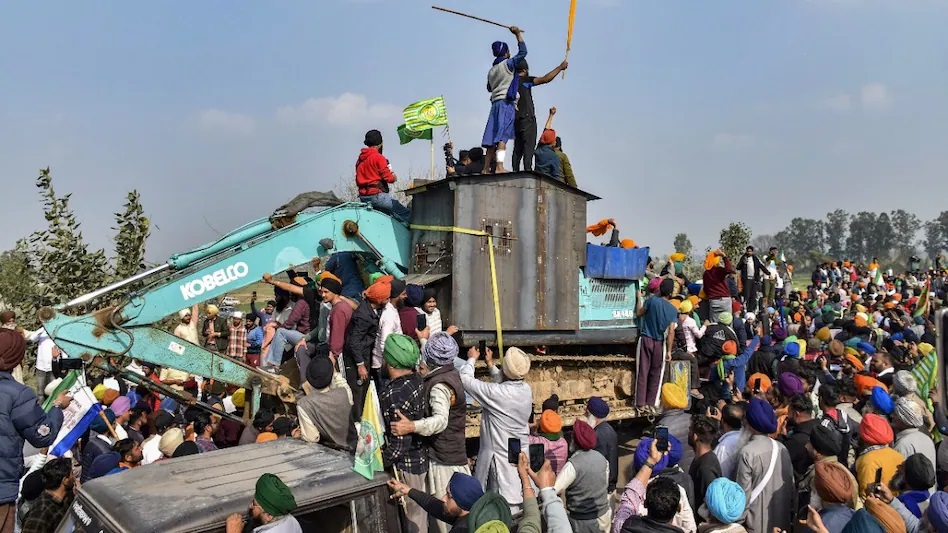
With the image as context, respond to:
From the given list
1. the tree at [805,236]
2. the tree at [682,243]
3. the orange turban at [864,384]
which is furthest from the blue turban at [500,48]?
the tree at [805,236]

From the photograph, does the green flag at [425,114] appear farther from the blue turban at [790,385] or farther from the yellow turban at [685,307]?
the blue turban at [790,385]

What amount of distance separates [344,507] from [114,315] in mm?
4723

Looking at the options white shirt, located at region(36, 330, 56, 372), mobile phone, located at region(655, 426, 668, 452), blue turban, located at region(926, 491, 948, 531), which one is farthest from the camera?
white shirt, located at region(36, 330, 56, 372)

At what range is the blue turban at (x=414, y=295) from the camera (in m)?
8.24

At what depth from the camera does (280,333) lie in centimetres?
987

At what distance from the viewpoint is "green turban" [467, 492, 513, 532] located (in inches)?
148

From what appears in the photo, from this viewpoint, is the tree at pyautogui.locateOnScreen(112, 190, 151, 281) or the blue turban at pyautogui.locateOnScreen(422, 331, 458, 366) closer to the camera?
the blue turban at pyautogui.locateOnScreen(422, 331, 458, 366)

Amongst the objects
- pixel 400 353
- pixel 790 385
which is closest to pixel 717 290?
pixel 790 385

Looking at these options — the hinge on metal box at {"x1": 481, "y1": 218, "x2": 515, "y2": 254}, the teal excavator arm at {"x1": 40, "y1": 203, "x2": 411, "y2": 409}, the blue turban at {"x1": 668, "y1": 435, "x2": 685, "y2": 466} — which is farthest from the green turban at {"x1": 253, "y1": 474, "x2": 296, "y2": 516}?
the hinge on metal box at {"x1": 481, "y1": 218, "x2": 515, "y2": 254}

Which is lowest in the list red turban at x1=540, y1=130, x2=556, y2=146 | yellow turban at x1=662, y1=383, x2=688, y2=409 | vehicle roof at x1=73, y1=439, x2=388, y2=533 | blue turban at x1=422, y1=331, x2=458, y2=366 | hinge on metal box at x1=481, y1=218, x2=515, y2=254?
yellow turban at x1=662, y1=383, x2=688, y2=409

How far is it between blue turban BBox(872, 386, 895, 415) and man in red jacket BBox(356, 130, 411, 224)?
19.9 ft

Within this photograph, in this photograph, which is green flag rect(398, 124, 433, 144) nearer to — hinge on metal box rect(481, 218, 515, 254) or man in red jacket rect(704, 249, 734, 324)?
hinge on metal box rect(481, 218, 515, 254)

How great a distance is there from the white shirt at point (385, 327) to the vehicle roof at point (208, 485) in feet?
10.7

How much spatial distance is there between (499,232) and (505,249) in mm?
234
